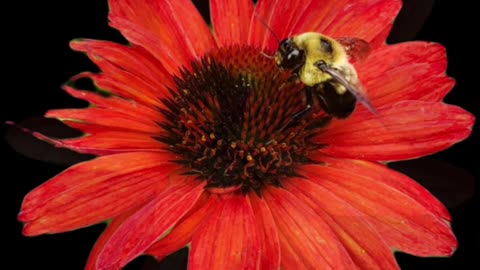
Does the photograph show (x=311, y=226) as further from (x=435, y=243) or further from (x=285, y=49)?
(x=285, y=49)

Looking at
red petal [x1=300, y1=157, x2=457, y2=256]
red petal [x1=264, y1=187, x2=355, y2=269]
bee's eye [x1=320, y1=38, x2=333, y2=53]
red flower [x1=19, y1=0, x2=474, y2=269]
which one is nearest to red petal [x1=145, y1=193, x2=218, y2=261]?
red flower [x1=19, y1=0, x2=474, y2=269]

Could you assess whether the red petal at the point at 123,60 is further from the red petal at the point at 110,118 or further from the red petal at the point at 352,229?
the red petal at the point at 352,229

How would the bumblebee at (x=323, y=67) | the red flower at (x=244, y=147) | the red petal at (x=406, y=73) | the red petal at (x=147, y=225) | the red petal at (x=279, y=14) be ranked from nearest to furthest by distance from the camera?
the red petal at (x=147, y=225) → the red flower at (x=244, y=147) → the bumblebee at (x=323, y=67) → the red petal at (x=406, y=73) → the red petal at (x=279, y=14)

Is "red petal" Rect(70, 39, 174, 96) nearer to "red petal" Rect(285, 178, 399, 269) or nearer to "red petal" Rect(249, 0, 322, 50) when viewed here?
"red petal" Rect(249, 0, 322, 50)

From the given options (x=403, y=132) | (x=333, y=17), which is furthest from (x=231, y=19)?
(x=403, y=132)

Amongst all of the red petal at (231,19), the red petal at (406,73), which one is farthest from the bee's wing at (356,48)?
the red petal at (231,19)
